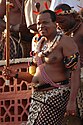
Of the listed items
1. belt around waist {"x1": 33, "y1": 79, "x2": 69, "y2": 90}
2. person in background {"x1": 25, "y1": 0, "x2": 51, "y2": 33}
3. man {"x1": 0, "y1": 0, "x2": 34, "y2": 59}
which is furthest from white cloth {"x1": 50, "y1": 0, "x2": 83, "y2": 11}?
belt around waist {"x1": 33, "y1": 79, "x2": 69, "y2": 90}

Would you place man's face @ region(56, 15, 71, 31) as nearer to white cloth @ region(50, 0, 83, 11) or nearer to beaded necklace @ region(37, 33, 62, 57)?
beaded necklace @ region(37, 33, 62, 57)

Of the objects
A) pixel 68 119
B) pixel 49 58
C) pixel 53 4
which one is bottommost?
pixel 68 119

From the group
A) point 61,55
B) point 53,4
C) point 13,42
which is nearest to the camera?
point 61,55

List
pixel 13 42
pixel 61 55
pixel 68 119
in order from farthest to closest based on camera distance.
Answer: pixel 13 42 → pixel 68 119 → pixel 61 55

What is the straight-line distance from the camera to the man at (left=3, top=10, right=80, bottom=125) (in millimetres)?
5730

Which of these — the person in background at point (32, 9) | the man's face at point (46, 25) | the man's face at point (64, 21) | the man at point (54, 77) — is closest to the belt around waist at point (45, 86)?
the man at point (54, 77)

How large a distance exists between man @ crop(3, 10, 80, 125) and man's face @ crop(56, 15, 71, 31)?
511mm

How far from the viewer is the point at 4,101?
7660mm

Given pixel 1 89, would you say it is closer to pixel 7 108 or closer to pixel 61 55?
pixel 7 108

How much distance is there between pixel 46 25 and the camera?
5.89 m

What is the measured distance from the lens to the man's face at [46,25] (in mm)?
5891

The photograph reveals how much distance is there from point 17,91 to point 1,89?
286 millimetres

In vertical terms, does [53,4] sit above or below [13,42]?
above

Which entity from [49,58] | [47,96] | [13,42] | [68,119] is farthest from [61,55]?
[13,42]
